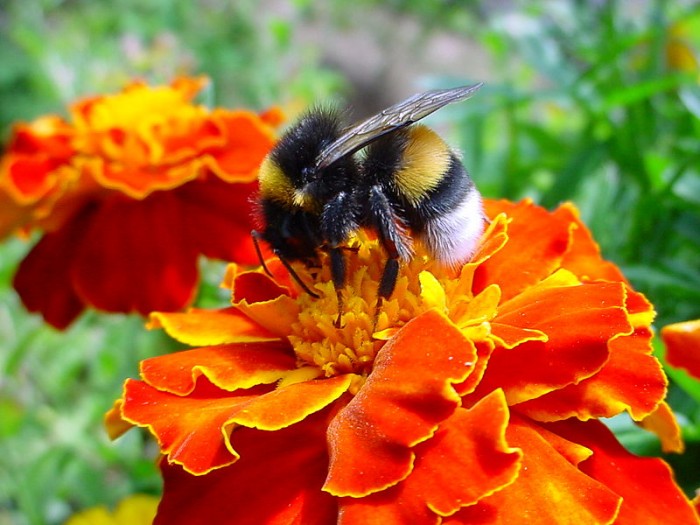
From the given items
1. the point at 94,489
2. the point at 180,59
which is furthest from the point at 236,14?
the point at 94,489

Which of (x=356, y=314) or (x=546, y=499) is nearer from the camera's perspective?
(x=546, y=499)

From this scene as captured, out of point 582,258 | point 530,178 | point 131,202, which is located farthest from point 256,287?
point 530,178

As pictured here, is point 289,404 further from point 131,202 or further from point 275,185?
point 131,202

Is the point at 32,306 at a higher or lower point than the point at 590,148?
lower

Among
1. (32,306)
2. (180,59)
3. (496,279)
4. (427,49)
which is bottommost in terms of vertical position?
(427,49)

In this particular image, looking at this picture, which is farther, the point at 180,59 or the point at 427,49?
the point at 427,49

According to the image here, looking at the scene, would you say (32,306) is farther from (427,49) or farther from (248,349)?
(427,49)
